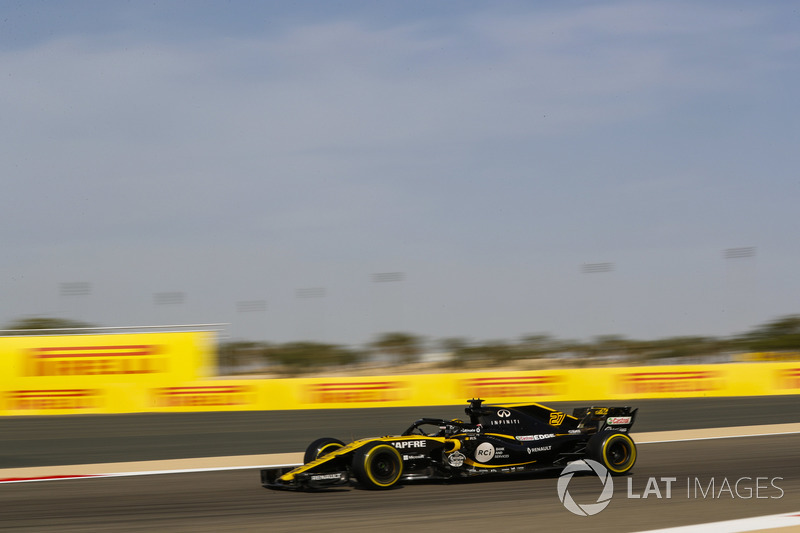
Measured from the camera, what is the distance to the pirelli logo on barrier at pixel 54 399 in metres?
15.5

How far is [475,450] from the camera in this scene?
10055 millimetres

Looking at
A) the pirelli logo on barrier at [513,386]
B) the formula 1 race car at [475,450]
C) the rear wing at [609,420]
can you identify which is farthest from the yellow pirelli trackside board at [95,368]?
the rear wing at [609,420]

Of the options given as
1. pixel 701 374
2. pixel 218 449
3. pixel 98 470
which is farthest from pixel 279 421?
pixel 701 374

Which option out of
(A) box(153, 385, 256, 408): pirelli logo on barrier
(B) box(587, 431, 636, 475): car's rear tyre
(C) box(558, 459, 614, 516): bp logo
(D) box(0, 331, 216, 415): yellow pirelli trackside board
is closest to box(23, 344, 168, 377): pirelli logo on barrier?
(D) box(0, 331, 216, 415): yellow pirelli trackside board

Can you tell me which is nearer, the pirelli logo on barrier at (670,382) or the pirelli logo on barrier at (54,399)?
the pirelli logo on barrier at (54,399)

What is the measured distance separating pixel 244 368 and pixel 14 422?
4.73 metres

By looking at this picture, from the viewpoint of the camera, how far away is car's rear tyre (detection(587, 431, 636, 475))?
33.8ft

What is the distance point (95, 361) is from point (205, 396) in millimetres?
2205

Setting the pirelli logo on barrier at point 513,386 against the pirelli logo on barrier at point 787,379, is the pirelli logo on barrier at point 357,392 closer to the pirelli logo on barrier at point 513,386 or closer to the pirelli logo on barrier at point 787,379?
the pirelli logo on barrier at point 513,386

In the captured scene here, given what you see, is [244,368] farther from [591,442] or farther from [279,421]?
[591,442]

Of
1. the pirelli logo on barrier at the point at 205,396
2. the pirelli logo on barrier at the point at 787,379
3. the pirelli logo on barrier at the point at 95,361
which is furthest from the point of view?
the pirelli logo on barrier at the point at 787,379

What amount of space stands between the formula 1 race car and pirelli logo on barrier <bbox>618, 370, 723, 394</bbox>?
7639 millimetres

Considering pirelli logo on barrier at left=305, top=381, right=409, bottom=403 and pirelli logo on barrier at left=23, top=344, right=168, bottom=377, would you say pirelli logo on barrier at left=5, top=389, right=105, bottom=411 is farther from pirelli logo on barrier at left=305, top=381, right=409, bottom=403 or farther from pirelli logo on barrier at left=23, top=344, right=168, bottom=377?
pirelli logo on barrier at left=305, top=381, right=409, bottom=403

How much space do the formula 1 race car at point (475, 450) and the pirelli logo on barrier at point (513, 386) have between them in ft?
18.8
